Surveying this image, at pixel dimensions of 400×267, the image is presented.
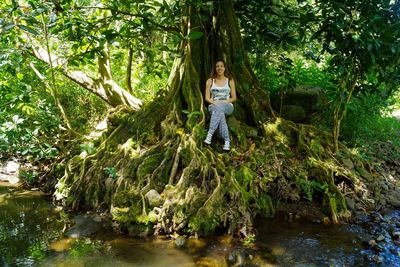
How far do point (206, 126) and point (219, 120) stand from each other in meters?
0.33

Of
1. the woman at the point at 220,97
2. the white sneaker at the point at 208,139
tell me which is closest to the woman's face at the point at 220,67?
the woman at the point at 220,97

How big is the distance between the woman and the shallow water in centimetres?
163

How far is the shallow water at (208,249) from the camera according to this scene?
426 centimetres

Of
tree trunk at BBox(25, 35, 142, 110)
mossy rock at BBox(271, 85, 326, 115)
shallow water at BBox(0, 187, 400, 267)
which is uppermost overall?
tree trunk at BBox(25, 35, 142, 110)

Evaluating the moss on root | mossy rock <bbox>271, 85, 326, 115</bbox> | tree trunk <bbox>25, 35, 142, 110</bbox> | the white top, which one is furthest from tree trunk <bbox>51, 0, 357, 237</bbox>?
tree trunk <bbox>25, 35, 142, 110</bbox>

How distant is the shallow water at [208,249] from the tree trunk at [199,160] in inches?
10.6

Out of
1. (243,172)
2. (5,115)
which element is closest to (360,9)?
(243,172)

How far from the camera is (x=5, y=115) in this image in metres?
7.65

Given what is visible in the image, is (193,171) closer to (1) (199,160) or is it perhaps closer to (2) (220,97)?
(1) (199,160)

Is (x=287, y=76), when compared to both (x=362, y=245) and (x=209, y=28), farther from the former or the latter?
(x=362, y=245)

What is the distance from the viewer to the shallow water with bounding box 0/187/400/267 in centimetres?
426

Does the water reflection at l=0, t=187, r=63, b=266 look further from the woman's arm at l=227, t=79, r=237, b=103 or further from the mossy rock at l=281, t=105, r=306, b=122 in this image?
the mossy rock at l=281, t=105, r=306, b=122

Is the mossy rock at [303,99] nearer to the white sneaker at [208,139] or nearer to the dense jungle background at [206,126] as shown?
the dense jungle background at [206,126]

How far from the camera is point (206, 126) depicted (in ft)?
20.9
